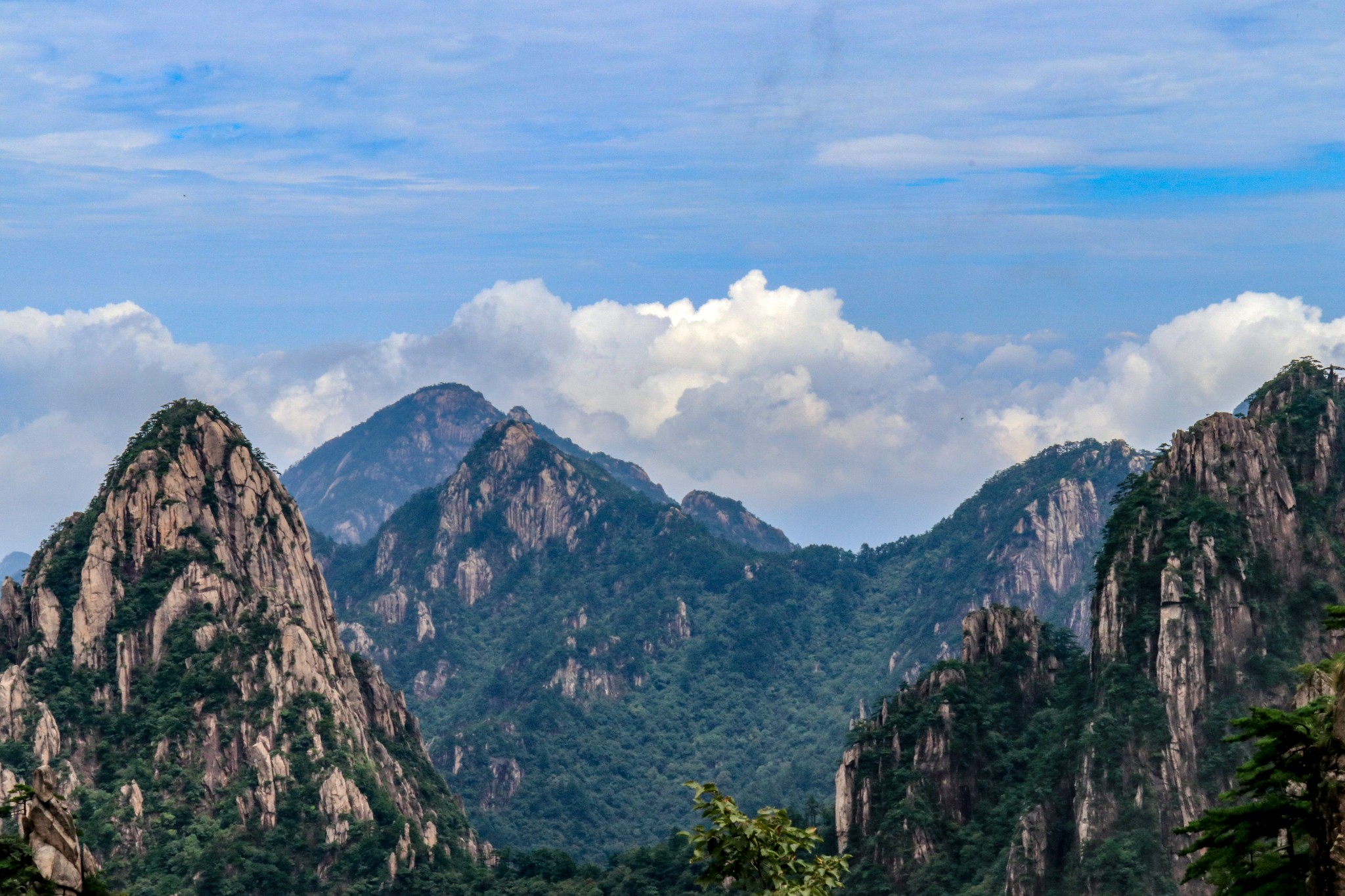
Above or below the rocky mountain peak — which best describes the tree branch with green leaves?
below

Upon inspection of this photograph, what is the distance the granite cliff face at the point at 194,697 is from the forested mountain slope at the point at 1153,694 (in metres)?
48.0

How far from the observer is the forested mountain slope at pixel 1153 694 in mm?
109938

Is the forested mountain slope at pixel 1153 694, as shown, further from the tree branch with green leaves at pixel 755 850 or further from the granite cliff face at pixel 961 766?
the tree branch with green leaves at pixel 755 850

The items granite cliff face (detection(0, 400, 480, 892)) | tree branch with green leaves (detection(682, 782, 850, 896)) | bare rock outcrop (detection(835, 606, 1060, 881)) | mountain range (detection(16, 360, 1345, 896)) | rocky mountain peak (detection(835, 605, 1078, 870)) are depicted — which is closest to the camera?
tree branch with green leaves (detection(682, 782, 850, 896))

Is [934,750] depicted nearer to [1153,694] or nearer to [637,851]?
[1153,694]

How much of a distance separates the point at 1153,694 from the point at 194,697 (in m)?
85.9

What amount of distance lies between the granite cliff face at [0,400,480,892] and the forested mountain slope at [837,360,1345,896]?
Result: 48.0 metres

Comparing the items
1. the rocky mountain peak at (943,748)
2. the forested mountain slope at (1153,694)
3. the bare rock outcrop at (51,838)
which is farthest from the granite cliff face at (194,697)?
the bare rock outcrop at (51,838)

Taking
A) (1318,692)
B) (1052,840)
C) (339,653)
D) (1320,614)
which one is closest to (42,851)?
(1318,692)

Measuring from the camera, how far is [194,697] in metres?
138

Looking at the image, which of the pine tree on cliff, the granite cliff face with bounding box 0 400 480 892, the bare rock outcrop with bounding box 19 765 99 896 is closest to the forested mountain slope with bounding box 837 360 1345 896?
the granite cliff face with bounding box 0 400 480 892

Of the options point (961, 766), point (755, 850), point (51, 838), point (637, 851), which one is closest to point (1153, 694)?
point (961, 766)

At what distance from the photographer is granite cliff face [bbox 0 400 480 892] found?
131 meters

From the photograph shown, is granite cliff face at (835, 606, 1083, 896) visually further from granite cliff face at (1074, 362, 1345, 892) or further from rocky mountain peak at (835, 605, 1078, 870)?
granite cliff face at (1074, 362, 1345, 892)
